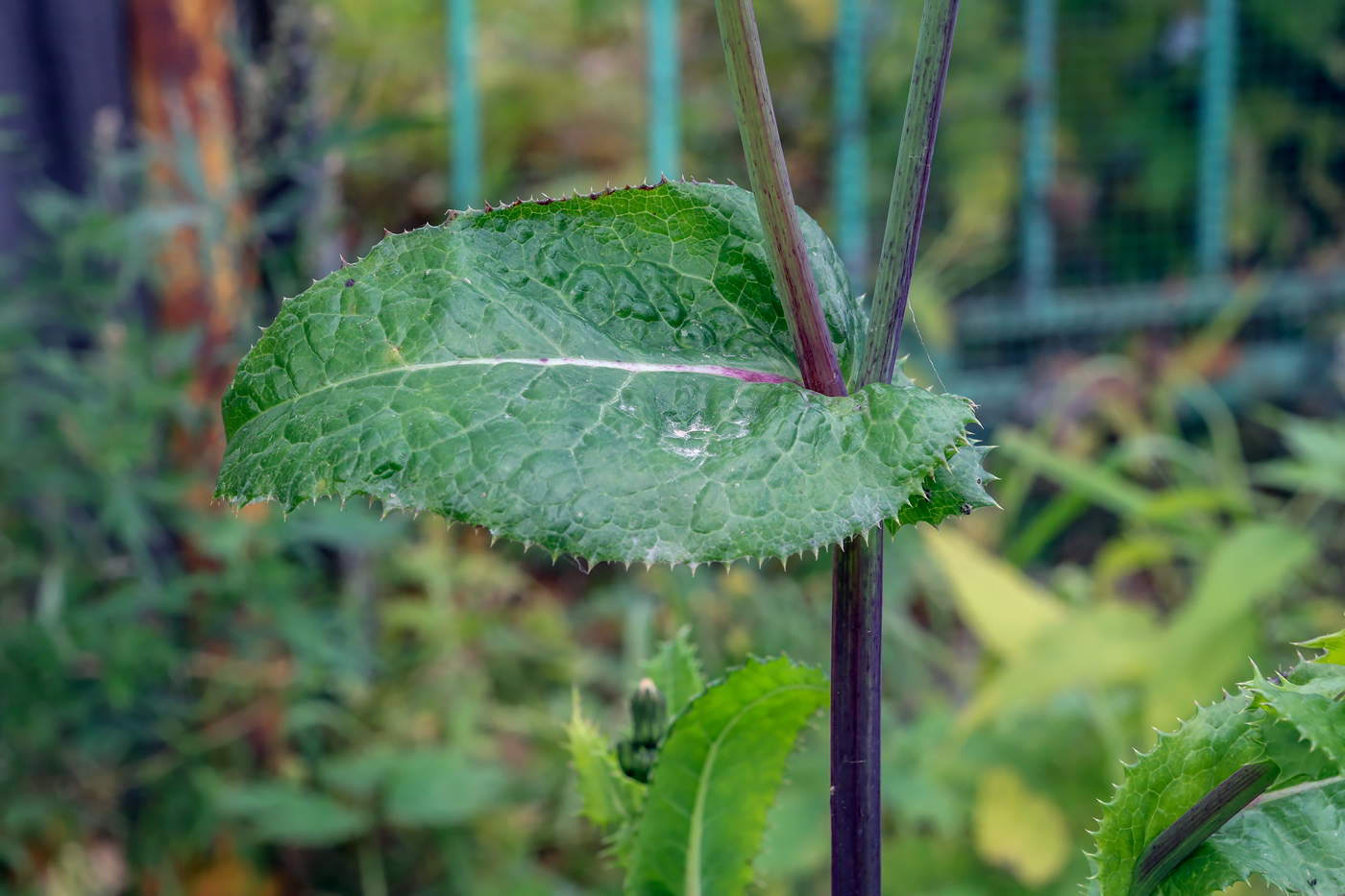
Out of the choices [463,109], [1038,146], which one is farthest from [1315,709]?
[1038,146]

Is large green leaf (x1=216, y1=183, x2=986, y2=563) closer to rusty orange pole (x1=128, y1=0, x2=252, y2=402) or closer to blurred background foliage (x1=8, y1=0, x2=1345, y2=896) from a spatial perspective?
blurred background foliage (x1=8, y1=0, x2=1345, y2=896)

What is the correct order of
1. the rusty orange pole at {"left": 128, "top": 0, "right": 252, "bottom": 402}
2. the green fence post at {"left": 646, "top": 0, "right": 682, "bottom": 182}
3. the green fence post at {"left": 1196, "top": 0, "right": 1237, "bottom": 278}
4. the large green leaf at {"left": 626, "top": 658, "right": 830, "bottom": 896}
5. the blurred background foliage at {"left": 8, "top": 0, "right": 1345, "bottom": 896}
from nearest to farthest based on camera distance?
the large green leaf at {"left": 626, "top": 658, "right": 830, "bottom": 896}
the blurred background foliage at {"left": 8, "top": 0, "right": 1345, "bottom": 896}
the rusty orange pole at {"left": 128, "top": 0, "right": 252, "bottom": 402}
the green fence post at {"left": 646, "top": 0, "right": 682, "bottom": 182}
the green fence post at {"left": 1196, "top": 0, "right": 1237, "bottom": 278}

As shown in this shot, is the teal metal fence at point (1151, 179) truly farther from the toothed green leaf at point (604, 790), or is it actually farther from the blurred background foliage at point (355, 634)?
the toothed green leaf at point (604, 790)

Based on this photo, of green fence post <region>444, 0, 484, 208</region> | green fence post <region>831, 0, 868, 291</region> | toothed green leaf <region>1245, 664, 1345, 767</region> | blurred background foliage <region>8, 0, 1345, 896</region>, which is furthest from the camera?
green fence post <region>831, 0, 868, 291</region>

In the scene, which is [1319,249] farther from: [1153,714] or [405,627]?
[405,627]

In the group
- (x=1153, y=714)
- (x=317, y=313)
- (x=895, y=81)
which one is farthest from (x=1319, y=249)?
(x=317, y=313)

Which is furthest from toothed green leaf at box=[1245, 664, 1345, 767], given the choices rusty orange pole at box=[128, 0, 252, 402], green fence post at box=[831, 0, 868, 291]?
green fence post at box=[831, 0, 868, 291]

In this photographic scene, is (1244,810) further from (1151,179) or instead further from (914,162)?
(1151,179)
